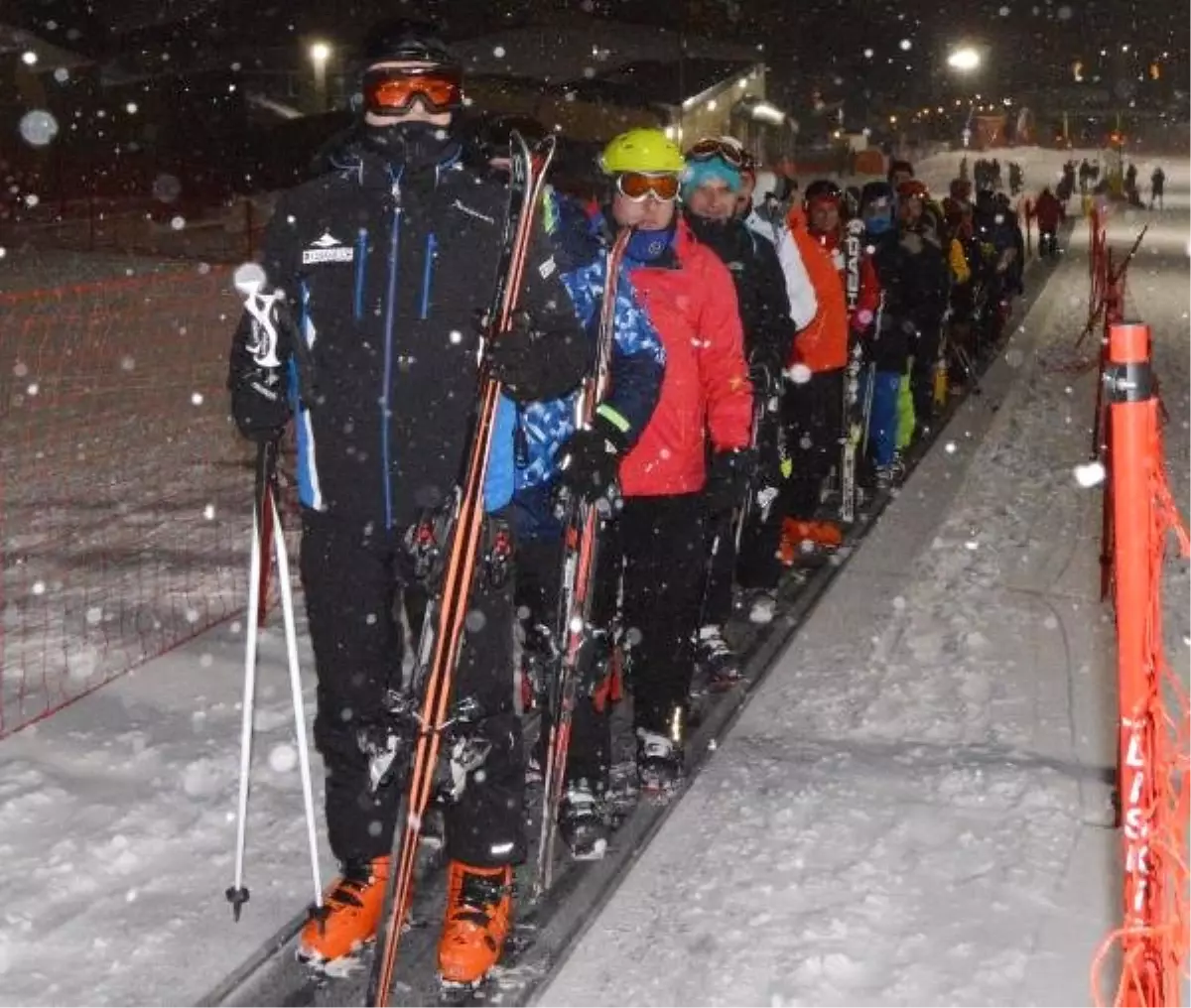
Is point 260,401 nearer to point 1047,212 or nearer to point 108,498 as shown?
point 108,498

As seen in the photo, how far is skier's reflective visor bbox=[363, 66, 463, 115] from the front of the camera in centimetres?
322

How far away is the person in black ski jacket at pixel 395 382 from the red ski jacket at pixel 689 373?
1.02 m

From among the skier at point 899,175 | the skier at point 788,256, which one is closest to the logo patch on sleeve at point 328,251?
the skier at point 788,256

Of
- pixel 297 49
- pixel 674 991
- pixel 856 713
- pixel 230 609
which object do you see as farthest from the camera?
pixel 297 49

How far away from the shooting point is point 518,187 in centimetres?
330

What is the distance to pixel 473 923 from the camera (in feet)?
11.8

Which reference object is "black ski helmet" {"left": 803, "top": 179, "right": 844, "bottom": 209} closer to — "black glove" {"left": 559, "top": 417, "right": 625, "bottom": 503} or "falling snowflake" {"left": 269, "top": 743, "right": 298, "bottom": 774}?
"falling snowflake" {"left": 269, "top": 743, "right": 298, "bottom": 774}

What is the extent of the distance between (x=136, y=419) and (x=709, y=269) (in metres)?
8.96

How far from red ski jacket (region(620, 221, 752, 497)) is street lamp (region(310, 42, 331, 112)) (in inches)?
1508

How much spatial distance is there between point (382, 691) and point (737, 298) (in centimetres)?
229

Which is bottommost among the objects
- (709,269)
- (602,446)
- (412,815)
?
(412,815)

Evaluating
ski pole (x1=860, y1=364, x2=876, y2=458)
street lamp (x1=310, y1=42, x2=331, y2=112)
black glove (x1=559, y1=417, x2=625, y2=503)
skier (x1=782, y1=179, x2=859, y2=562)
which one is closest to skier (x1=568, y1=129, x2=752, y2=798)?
black glove (x1=559, y1=417, x2=625, y2=503)

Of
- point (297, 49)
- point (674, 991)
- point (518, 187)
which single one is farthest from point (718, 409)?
point (297, 49)

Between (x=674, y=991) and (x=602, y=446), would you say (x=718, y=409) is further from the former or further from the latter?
(x=674, y=991)
